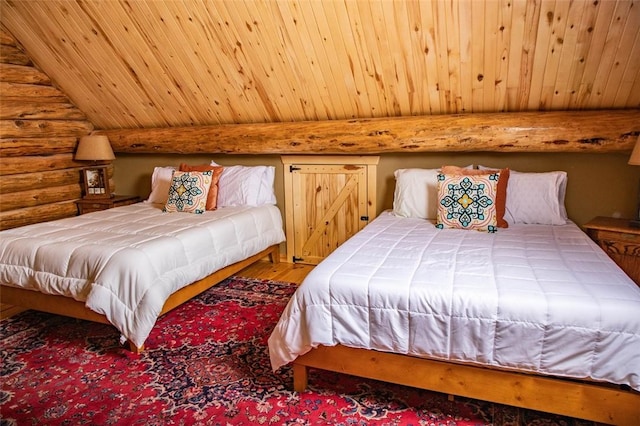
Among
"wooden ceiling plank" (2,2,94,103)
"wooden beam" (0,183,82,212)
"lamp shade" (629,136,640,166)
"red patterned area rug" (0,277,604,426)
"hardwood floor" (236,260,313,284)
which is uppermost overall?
"wooden ceiling plank" (2,2,94,103)

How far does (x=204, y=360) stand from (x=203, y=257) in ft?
2.55

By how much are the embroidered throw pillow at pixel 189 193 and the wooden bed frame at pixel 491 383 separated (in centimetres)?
193

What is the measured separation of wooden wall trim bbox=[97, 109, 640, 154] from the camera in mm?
2902

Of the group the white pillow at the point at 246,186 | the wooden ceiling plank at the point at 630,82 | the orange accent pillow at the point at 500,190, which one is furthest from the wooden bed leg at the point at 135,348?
the wooden ceiling plank at the point at 630,82

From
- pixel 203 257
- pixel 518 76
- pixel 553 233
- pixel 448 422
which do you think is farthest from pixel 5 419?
pixel 518 76

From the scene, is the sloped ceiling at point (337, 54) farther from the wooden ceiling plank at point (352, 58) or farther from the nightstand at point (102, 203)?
the nightstand at point (102, 203)

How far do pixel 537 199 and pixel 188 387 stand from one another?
8.37ft

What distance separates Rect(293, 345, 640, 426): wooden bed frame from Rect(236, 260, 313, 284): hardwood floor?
1.64 m

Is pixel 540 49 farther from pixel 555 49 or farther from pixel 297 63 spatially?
pixel 297 63

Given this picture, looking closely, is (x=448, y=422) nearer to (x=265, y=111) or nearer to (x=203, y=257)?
(x=203, y=257)

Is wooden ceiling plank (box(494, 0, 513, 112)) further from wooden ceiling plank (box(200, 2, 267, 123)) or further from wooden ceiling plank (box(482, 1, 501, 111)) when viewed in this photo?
wooden ceiling plank (box(200, 2, 267, 123))

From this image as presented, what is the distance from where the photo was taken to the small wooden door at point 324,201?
12.5 feet

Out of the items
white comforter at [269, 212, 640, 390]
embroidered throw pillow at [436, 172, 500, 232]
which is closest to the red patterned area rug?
white comforter at [269, 212, 640, 390]

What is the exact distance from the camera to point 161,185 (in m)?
4.07
